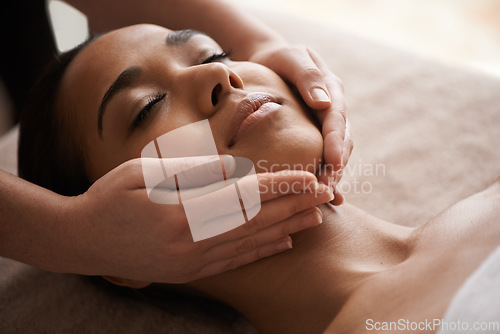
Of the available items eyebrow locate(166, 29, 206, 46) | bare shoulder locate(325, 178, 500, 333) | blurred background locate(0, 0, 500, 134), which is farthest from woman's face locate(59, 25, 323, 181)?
blurred background locate(0, 0, 500, 134)

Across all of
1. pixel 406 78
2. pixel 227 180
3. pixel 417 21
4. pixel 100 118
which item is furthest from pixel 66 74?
pixel 417 21

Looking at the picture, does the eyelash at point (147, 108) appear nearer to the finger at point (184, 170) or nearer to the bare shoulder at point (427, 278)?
the finger at point (184, 170)

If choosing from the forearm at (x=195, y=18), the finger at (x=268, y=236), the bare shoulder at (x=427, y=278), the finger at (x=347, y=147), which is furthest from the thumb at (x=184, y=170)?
the forearm at (x=195, y=18)

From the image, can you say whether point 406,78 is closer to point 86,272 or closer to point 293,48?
point 293,48

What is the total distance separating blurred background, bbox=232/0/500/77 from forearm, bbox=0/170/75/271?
74.2 inches

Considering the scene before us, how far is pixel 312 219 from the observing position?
0.85m

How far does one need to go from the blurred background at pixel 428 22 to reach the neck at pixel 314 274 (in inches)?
68.7

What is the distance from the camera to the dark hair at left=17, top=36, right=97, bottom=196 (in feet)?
3.28

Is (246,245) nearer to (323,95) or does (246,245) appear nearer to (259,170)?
(259,170)

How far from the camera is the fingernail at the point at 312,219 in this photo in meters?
0.84

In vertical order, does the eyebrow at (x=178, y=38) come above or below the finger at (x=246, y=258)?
above

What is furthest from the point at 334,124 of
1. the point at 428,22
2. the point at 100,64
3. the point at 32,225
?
the point at 428,22

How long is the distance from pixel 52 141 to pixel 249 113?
1.54ft

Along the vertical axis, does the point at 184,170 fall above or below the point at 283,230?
above
